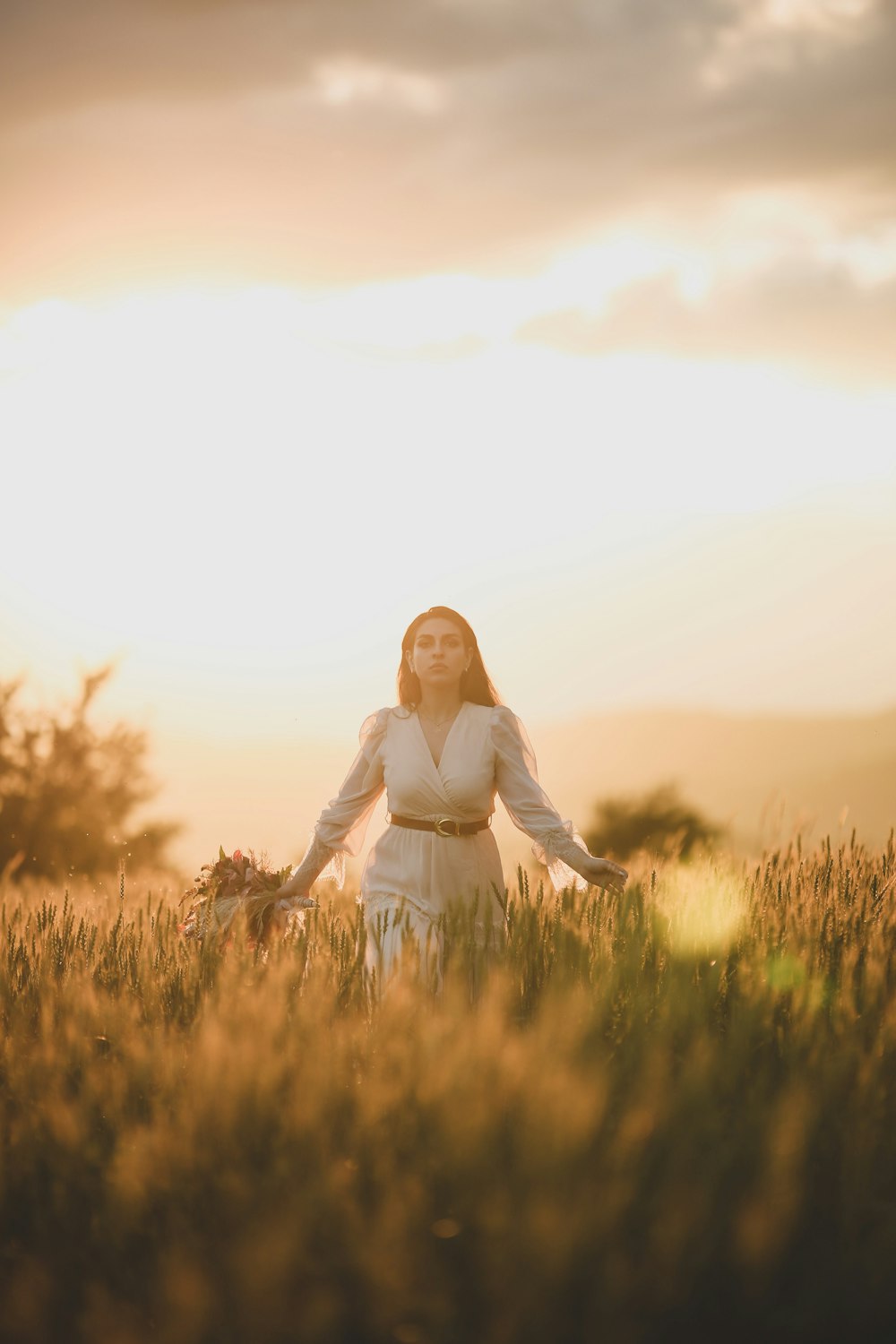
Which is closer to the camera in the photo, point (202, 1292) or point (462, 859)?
point (202, 1292)

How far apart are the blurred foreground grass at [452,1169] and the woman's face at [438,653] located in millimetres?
2511

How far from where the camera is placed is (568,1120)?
104 inches

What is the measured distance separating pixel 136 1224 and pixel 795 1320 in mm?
1324

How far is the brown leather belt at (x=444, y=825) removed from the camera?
5984 millimetres

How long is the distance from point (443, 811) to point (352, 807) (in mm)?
564

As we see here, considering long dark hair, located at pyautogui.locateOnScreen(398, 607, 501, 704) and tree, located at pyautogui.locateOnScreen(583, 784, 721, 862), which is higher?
long dark hair, located at pyautogui.locateOnScreen(398, 607, 501, 704)

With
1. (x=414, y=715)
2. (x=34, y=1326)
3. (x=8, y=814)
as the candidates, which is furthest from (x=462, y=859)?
(x=8, y=814)

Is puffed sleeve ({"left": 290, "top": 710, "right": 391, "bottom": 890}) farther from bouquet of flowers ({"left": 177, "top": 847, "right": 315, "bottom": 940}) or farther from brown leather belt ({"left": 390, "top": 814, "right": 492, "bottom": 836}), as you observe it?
brown leather belt ({"left": 390, "top": 814, "right": 492, "bottom": 836})

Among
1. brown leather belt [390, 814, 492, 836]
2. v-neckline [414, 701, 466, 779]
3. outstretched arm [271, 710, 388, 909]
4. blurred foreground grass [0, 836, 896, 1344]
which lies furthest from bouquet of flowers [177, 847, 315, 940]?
blurred foreground grass [0, 836, 896, 1344]

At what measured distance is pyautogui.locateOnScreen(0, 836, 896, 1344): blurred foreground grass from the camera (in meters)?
2.48

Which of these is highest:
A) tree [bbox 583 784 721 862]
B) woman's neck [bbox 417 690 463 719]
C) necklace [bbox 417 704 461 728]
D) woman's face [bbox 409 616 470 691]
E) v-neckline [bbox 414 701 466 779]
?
woman's face [bbox 409 616 470 691]

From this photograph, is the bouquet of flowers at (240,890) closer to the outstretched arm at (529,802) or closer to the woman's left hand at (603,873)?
the outstretched arm at (529,802)

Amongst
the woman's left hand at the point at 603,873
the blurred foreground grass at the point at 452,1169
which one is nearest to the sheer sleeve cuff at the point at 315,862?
the woman's left hand at the point at 603,873

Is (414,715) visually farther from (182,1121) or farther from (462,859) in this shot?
(182,1121)
